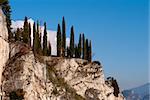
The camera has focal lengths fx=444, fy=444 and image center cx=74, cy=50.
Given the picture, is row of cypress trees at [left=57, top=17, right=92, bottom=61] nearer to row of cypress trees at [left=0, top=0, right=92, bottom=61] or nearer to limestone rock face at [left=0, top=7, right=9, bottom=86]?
row of cypress trees at [left=0, top=0, right=92, bottom=61]

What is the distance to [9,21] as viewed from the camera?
8606 centimetres

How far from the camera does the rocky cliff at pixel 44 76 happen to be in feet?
235

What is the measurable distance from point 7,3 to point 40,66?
52.5 ft

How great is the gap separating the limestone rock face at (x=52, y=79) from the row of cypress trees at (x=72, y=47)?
15.8ft

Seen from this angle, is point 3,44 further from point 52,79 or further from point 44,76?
point 52,79

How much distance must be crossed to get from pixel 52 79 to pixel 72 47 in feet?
63.1

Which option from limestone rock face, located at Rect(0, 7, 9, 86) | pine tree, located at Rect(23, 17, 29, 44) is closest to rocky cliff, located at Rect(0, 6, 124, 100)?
limestone rock face, located at Rect(0, 7, 9, 86)

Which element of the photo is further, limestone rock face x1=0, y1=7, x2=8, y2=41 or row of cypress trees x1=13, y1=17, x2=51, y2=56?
row of cypress trees x1=13, y1=17, x2=51, y2=56

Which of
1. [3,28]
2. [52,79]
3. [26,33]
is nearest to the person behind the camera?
[3,28]

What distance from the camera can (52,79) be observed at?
83.0m

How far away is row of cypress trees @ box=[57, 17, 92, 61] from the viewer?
97.4 metres

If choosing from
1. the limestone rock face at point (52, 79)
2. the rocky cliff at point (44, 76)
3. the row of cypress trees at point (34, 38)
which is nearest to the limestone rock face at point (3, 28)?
the rocky cliff at point (44, 76)

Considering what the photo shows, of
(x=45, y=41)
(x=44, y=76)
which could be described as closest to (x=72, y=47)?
(x=45, y=41)

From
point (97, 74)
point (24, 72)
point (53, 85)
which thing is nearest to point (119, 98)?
point (97, 74)
